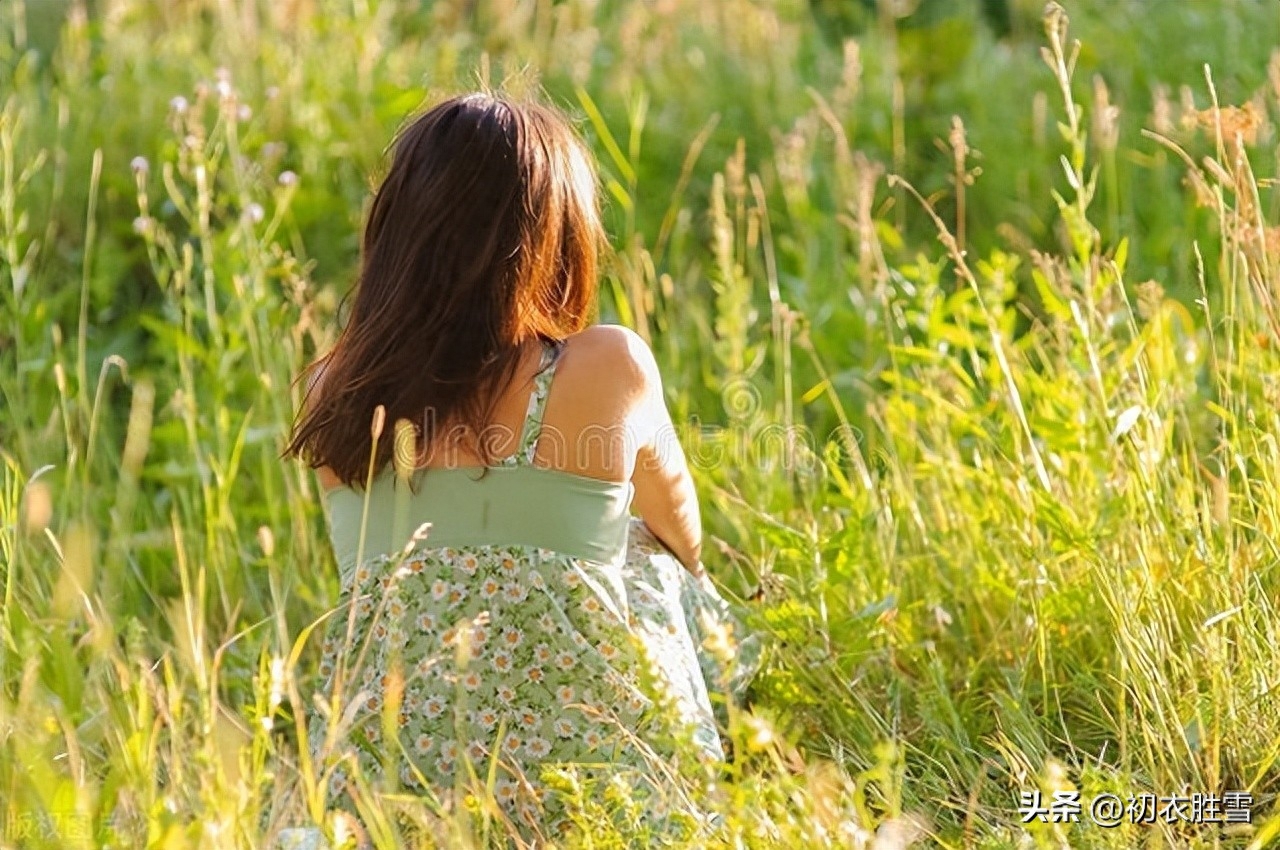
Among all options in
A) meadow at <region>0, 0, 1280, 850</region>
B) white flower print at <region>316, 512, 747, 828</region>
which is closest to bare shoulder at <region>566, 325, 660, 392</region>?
white flower print at <region>316, 512, 747, 828</region>

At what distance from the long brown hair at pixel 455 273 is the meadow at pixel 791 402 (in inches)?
11.7

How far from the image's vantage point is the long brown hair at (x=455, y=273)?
6.65 ft

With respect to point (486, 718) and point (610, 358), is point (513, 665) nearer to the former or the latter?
point (486, 718)

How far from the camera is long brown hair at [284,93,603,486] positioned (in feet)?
6.65

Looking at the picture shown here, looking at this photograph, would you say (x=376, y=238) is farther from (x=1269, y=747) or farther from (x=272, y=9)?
(x=272, y=9)

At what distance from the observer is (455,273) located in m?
2.04

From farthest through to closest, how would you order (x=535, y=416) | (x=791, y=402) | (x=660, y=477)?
(x=791, y=402), (x=660, y=477), (x=535, y=416)

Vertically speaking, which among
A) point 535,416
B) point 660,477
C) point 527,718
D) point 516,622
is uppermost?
point 535,416

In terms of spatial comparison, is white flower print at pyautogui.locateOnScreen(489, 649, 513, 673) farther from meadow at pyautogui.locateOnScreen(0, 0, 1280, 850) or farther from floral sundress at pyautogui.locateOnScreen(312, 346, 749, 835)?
meadow at pyautogui.locateOnScreen(0, 0, 1280, 850)

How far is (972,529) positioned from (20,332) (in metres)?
1.78

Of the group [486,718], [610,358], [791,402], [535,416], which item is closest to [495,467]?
[535,416]

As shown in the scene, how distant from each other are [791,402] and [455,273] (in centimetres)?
129

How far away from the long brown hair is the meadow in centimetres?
30

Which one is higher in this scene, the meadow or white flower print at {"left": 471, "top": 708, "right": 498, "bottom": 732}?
the meadow
